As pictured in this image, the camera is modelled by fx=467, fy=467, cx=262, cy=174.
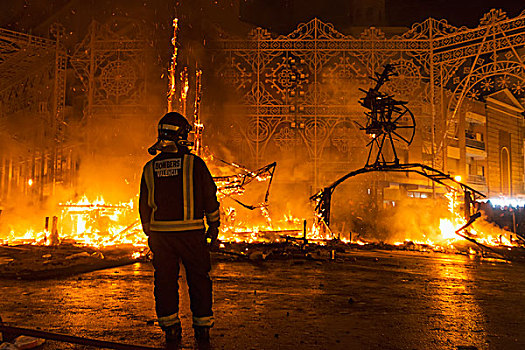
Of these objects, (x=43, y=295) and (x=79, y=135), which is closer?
(x=43, y=295)

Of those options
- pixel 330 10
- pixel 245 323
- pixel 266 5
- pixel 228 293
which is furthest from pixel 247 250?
pixel 330 10

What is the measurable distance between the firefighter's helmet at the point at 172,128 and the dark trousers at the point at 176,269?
2.93ft

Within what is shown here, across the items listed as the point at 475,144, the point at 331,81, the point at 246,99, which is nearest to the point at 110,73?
the point at 246,99

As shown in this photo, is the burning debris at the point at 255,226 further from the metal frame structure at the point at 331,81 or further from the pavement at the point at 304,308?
the pavement at the point at 304,308

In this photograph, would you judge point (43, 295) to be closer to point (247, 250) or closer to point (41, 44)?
point (247, 250)

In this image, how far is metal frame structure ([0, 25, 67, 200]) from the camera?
1686cm

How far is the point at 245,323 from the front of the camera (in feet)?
15.1

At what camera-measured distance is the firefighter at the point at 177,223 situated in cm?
403

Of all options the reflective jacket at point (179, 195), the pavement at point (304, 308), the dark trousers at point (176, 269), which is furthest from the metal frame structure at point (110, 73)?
the dark trousers at point (176, 269)

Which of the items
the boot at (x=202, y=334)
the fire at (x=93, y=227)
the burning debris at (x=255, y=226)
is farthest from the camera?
the fire at (x=93, y=227)

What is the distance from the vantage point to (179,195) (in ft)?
13.8

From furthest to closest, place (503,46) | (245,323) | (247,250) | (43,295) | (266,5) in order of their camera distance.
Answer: (266,5), (503,46), (247,250), (43,295), (245,323)

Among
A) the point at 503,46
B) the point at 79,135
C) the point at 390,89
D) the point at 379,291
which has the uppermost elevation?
the point at 503,46

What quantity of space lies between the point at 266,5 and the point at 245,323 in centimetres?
2718
